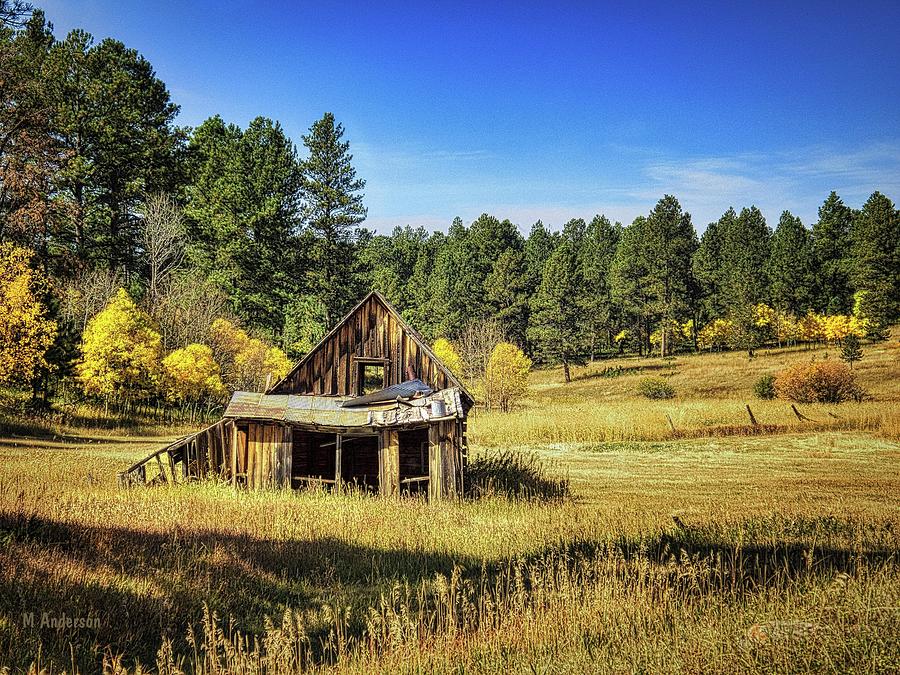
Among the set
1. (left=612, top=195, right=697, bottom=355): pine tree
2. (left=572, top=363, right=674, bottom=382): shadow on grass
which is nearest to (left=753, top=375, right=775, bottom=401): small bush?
(left=572, top=363, right=674, bottom=382): shadow on grass

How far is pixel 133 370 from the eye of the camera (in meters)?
32.2

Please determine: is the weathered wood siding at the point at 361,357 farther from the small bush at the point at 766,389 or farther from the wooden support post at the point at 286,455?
the small bush at the point at 766,389

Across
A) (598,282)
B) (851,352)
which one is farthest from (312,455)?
(598,282)

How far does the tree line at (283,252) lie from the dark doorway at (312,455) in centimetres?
1694

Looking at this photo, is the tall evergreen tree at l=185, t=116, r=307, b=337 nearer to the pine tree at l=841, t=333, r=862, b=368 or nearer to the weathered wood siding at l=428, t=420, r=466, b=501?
the weathered wood siding at l=428, t=420, r=466, b=501

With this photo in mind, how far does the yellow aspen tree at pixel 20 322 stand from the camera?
27.6 meters

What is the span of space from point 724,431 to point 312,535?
83.6 feet

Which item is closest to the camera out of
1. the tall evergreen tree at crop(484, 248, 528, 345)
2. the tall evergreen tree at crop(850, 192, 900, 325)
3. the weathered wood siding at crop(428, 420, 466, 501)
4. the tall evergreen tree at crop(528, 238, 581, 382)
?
the weathered wood siding at crop(428, 420, 466, 501)

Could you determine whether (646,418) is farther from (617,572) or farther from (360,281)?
(360,281)

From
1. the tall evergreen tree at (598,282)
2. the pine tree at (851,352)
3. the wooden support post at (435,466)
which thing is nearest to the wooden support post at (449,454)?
the wooden support post at (435,466)

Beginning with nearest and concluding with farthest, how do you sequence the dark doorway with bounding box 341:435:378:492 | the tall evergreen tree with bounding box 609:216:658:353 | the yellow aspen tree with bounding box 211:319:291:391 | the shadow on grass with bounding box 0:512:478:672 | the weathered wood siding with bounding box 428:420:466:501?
the shadow on grass with bounding box 0:512:478:672 < the weathered wood siding with bounding box 428:420:466:501 < the dark doorway with bounding box 341:435:378:492 < the yellow aspen tree with bounding box 211:319:291:391 < the tall evergreen tree with bounding box 609:216:658:353

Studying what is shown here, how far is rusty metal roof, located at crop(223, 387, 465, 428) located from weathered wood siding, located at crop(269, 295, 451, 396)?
99 centimetres

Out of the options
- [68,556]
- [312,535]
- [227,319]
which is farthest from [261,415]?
[227,319]

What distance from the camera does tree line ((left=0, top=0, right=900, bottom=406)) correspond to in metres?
37.0
